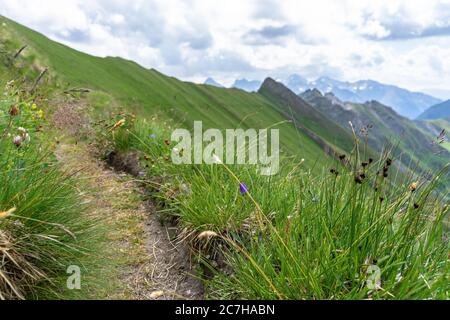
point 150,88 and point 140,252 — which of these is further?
point 150,88

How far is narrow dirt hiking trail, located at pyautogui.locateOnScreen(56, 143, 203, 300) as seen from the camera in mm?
4039

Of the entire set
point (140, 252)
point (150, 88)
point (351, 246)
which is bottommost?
point (140, 252)

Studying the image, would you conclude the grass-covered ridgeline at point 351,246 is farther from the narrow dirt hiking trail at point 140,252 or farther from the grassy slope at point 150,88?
the grassy slope at point 150,88

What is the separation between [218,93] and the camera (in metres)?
133

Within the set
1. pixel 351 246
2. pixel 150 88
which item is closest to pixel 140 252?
pixel 351 246

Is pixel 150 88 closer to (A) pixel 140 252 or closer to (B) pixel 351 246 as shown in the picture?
(A) pixel 140 252

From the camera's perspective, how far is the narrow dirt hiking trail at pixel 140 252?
404 centimetres

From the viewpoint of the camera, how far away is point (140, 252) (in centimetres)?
493

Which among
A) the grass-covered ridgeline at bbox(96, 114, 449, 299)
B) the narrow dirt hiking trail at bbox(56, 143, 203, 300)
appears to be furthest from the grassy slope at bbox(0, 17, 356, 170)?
the grass-covered ridgeline at bbox(96, 114, 449, 299)

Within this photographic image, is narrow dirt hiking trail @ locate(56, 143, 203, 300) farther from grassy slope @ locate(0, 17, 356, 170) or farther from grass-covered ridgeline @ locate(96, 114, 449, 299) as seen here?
grassy slope @ locate(0, 17, 356, 170)

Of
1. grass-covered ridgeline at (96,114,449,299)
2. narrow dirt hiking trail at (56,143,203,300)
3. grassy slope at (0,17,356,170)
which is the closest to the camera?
grass-covered ridgeline at (96,114,449,299)

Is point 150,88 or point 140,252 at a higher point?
point 150,88

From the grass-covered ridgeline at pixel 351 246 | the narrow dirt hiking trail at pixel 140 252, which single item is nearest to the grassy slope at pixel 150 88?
the narrow dirt hiking trail at pixel 140 252

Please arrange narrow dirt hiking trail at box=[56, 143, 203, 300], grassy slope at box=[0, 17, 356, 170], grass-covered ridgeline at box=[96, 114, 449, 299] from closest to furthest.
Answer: grass-covered ridgeline at box=[96, 114, 449, 299], narrow dirt hiking trail at box=[56, 143, 203, 300], grassy slope at box=[0, 17, 356, 170]
